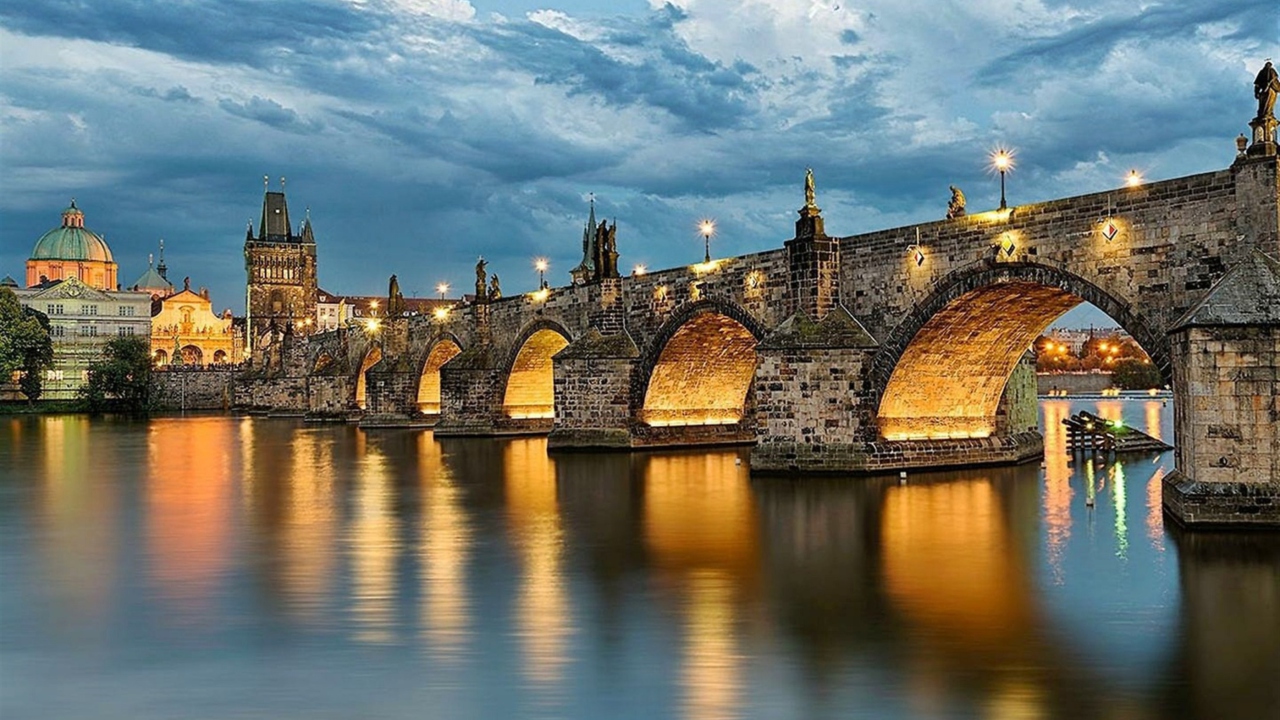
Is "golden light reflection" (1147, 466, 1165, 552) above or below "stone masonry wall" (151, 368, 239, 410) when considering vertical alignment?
below

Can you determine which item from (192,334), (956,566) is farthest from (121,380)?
(956,566)

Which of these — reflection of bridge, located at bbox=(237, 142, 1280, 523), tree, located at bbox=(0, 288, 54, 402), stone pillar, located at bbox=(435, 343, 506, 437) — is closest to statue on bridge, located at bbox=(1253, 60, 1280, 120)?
reflection of bridge, located at bbox=(237, 142, 1280, 523)

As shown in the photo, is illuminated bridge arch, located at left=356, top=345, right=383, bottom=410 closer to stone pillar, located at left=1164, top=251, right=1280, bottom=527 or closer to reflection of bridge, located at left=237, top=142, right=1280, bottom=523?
reflection of bridge, located at left=237, top=142, right=1280, bottom=523

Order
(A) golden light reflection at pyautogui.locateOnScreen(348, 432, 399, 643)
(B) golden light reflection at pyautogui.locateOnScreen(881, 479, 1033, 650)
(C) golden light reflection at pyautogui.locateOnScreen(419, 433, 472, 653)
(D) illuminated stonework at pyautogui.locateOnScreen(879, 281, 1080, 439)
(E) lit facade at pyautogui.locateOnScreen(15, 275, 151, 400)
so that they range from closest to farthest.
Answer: (C) golden light reflection at pyautogui.locateOnScreen(419, 433, 472, 653), (B) golden light reflection at pyautogui.locateOnScreen(881, 479, 1033, 650), (A) golden light reflection at pyautogui.locateOnScreen(348, 432, 399, 643), (D) illuminated stonework at pyautogui.locateOnScreen(879, 281, 1080, 439), (E) lit facade at pyautogui.locateOnScreen(15, 275, 151, 400)

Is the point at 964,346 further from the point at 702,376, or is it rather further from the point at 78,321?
the point at 78,321

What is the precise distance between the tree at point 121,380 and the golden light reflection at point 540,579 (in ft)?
251

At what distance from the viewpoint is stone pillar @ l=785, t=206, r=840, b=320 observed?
90.7ft

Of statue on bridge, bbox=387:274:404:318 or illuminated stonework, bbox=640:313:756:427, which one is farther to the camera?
statue on bridge, bbox=387:274:404:318

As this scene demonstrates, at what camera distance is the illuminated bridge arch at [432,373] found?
56975 mm

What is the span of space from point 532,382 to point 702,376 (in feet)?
44.0

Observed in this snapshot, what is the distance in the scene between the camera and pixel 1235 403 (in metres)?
16.2

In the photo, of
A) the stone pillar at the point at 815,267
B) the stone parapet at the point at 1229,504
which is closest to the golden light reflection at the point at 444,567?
the stone pillar at the point at 815,267

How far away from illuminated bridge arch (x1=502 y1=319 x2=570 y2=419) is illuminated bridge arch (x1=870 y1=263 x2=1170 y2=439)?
1967cm

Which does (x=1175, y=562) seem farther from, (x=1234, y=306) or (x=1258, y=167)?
(x=1258, y=167)
